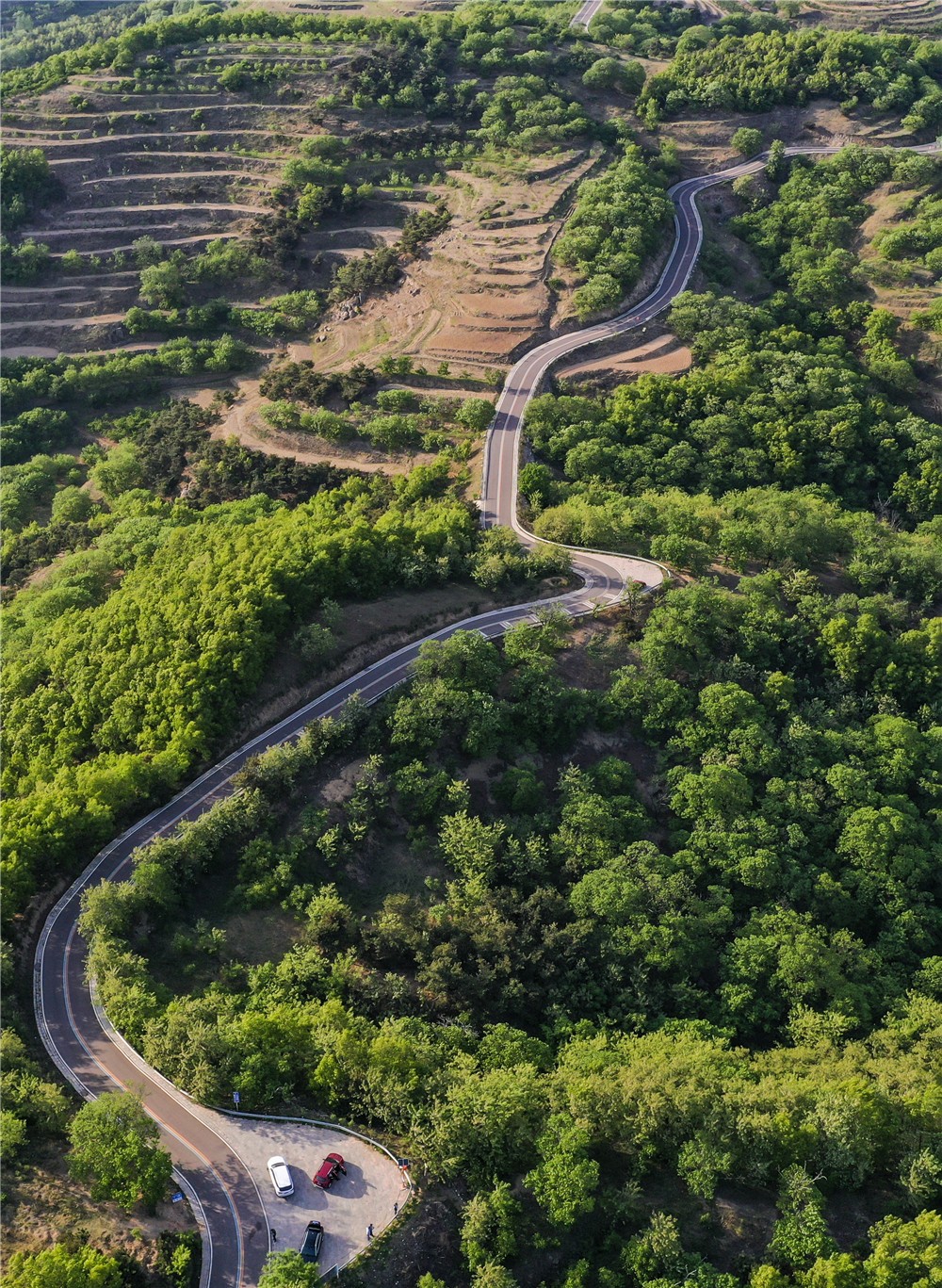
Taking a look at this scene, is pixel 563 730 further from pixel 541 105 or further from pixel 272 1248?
pixel 541 105

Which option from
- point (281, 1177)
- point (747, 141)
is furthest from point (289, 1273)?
point (747, 141)

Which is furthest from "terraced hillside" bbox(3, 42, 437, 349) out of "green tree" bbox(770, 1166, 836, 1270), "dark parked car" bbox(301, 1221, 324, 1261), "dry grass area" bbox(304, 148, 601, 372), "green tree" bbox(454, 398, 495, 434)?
"green tree" bbox(770, 1166, 836, 1270)

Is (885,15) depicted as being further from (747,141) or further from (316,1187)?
(316,1187)

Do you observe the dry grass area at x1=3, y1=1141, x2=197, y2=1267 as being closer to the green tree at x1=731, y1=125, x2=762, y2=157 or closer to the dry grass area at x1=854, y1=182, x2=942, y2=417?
the dry grass area at x1=854, y1=182, x2=942, y2=417

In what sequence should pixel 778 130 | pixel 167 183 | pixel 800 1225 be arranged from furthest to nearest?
pixel 778 130
pixel 167 183
pixel 800 1225

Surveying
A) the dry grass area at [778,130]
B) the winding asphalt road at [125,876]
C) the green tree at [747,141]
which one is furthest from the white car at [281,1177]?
the green tree at [747,141]

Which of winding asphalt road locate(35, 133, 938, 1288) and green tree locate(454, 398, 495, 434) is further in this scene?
green tree locate(454, 398, 495, 434)

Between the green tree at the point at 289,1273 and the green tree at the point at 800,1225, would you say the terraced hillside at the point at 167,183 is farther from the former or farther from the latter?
the green tree at the point at 800,1225
